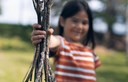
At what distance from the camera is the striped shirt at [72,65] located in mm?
2857

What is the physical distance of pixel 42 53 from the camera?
1.81 metres

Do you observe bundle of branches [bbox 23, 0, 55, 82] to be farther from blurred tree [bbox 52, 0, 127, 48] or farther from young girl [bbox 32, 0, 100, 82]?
blurred tree [bbox 52, 0, 127, 48]

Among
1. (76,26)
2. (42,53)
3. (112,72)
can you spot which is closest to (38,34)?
(42,53)

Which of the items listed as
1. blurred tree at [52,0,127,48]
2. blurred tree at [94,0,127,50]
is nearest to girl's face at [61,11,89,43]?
blurred tree at [94,0,127,50]

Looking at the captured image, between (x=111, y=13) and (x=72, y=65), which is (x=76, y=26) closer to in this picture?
(x=72, y=65)

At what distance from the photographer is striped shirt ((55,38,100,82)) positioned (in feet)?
9.37

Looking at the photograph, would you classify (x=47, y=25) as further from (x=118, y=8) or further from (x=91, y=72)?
(x=118, y=8)

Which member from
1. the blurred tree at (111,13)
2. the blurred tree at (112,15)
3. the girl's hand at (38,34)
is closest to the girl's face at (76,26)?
the girl's hand at (38,34)

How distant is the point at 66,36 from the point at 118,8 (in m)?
22.4

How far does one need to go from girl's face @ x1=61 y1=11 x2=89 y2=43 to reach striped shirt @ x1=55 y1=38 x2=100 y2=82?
63mm

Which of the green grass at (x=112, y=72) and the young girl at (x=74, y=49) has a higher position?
the young girl at (x=74, y=49)

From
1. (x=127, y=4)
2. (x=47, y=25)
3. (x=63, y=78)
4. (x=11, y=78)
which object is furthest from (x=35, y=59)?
(x=127, y=4)

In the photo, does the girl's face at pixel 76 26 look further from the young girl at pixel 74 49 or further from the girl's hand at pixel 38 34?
the girl's hand at pixel 38 34

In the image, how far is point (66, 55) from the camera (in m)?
2.88
